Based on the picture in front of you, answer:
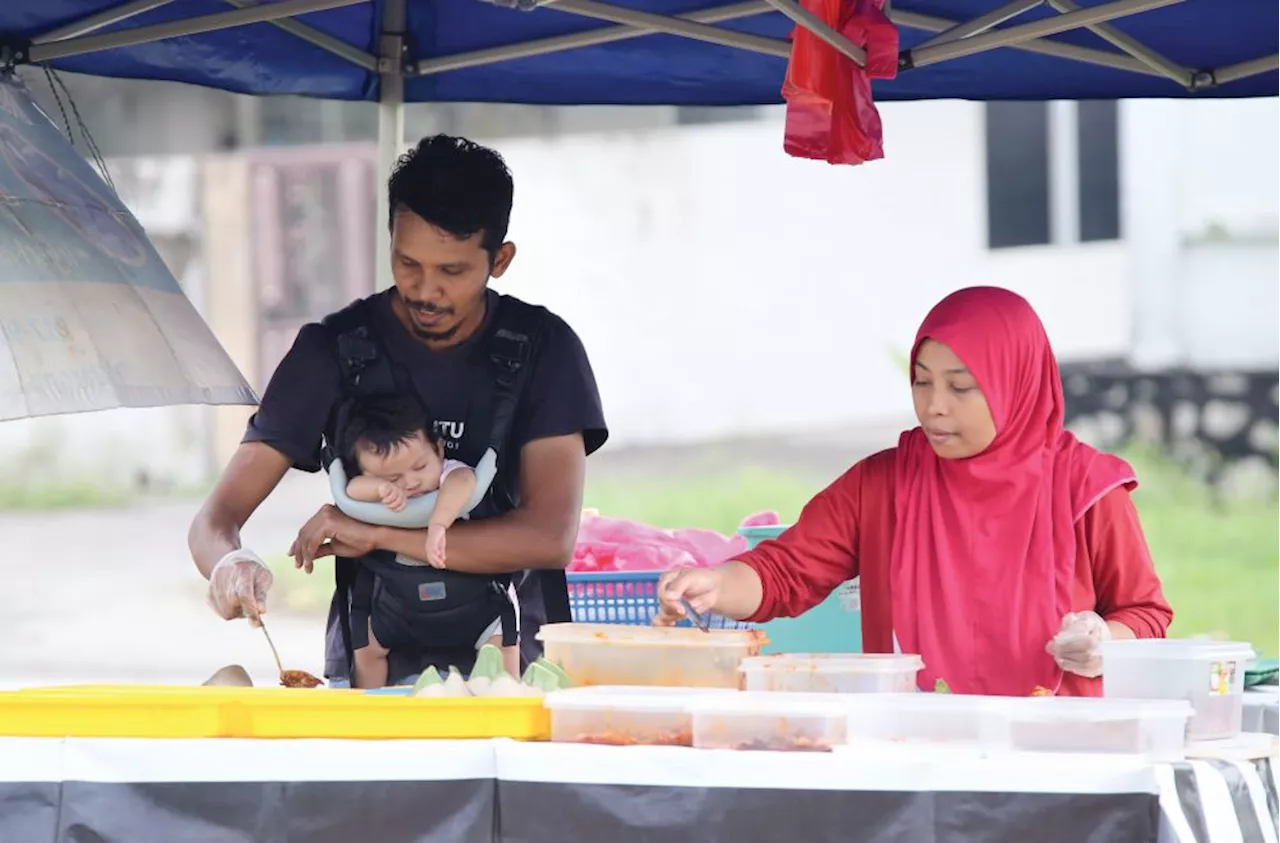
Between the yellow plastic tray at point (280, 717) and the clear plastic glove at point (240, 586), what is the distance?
568 millimetres

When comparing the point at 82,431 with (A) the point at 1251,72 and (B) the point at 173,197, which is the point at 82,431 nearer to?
(B) the point at 173,197

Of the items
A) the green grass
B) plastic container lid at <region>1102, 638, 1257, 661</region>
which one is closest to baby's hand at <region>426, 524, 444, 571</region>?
plastic container lid at <region>1102, 638, 1257, 661</region>

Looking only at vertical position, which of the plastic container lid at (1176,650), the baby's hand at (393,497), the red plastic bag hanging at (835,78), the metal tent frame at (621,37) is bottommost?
the plastic container lid at (1176,650)

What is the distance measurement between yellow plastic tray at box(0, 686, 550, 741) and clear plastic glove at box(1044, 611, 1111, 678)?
29.9 inches

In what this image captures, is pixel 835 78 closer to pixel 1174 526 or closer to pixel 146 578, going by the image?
pixel 1174 526

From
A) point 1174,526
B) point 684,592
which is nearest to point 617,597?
point 684,592

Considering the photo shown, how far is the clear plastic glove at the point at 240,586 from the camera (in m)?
2.75

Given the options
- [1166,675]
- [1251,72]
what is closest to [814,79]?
[1251,72]

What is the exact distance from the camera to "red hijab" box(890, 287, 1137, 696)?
2.76m

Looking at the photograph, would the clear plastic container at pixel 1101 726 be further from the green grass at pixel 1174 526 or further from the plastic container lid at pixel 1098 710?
the green grass at pixel 1174 526

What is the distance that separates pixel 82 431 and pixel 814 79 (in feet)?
33.6

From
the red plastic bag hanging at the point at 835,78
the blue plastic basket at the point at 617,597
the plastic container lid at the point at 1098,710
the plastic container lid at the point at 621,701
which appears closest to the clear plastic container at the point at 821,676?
the plastic container lid at the point at 621,701

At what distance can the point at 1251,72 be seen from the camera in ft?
12.4

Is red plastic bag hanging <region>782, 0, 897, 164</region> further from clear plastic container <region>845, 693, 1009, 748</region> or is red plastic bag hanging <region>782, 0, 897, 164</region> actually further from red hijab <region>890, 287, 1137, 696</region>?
clear plastic container <region>845, 693, 1009, 748</region>
